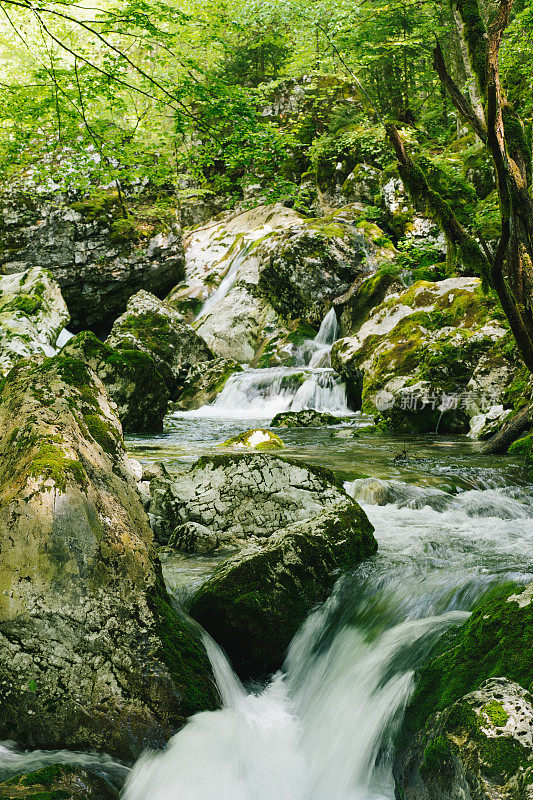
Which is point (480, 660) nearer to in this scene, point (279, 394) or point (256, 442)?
point (256, 442)

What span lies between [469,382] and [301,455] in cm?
433

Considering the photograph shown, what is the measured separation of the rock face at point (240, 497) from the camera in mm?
4922

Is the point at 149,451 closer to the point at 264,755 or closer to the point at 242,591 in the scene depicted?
the point at 242,591

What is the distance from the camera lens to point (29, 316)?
1169 cm

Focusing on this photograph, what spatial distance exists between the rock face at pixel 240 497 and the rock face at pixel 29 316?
593 cm

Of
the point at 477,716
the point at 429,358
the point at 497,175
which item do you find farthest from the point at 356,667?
the point at 429,358

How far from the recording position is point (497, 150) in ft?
18.2

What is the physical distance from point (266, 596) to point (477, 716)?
1.90 m

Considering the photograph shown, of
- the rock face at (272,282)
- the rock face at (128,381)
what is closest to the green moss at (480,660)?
the rock face at (128,381)

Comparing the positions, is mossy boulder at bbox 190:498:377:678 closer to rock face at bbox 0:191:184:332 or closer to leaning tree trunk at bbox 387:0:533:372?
leaning tree trunk at bbox 387:0:533:372

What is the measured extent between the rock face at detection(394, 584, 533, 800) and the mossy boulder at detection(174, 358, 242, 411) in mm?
13704

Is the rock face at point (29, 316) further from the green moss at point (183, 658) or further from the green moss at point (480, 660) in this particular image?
the green moss at point (480, 660)

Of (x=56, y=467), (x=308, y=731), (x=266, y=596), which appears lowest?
(x=308, y=731)

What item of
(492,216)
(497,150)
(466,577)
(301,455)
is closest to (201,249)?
(492,216)
